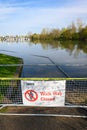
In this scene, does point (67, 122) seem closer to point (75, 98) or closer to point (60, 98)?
Answer: point (60, 98)

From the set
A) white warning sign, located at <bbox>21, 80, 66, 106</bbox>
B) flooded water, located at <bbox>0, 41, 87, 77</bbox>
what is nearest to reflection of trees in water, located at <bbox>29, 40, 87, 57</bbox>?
flooded water, located at <bbox>0, 41, 87, 77</bbox>

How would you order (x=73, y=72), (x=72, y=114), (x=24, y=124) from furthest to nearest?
(x=73, y=72)
(x=72, y=114)
(x=24, y=124)

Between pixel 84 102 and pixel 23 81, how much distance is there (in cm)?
293

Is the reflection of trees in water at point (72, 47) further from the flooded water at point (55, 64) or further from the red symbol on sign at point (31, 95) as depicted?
the red symbol on sign at point (31, 95)

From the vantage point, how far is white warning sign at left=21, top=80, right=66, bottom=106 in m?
6.19

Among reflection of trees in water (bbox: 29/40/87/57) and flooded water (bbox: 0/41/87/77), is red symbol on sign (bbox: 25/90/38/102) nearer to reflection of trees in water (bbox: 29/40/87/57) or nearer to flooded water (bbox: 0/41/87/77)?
flooded water (bbox: 0/41/87/77)

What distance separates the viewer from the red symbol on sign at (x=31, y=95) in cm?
632

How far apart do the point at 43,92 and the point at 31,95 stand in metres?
0.39

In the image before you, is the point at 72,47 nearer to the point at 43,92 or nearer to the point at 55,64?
the point at 55,64

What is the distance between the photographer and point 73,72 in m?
19.4

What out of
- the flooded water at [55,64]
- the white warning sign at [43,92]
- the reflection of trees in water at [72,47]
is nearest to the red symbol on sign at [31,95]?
the white warning sign at [43,92]

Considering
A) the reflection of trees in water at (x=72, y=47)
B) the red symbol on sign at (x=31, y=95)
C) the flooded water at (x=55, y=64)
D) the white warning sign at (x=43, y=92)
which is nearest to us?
the white warning sign at (x=43, y=92)

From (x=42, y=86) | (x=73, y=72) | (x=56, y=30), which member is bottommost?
(x=73, y=72)

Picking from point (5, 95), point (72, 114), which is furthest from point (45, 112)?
point (5, 95)
